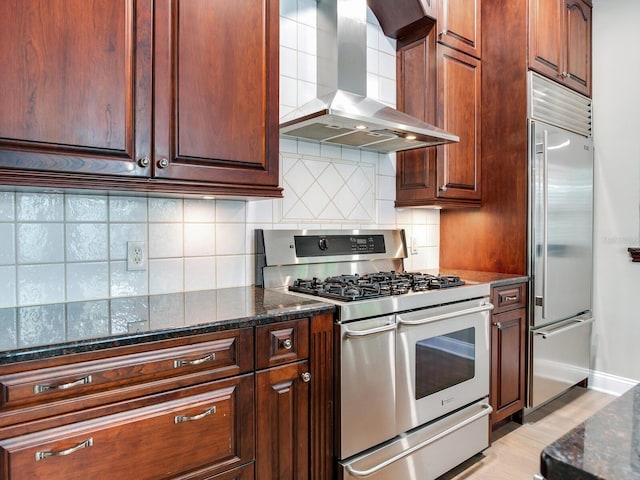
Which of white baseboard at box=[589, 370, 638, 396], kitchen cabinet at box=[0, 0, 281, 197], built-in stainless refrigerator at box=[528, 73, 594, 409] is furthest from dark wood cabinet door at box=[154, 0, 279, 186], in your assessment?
white baseboard at box=[589, 370, 638, 396]

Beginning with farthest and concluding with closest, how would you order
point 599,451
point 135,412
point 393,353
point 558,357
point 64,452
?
point 558,357
point 393,353
point 135,412
point 64,452
point 599,451

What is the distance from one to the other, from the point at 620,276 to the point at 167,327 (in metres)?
3.06

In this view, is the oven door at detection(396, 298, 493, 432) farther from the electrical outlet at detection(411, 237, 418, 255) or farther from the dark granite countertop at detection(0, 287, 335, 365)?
the electrical outlet at detection(411, 237, 418, 255)

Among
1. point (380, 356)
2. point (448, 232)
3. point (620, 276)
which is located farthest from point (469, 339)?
point (620, 276)

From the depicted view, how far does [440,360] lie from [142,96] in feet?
5.37

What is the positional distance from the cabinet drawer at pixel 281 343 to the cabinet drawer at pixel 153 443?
0.09 meters

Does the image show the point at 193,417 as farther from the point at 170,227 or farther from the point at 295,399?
the point at 170,227

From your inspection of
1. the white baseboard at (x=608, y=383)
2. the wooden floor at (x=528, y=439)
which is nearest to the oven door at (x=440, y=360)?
the wooden floor at (x=528, y=439)

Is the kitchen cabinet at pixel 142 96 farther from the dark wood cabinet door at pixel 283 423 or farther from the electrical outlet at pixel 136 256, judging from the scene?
the dark wood cabinet door at pixel 283 423

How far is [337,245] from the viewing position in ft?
7.43

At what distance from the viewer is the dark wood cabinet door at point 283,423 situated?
1354mm

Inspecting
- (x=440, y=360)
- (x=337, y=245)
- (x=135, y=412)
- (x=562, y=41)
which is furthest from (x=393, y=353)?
(x=562, y=41)

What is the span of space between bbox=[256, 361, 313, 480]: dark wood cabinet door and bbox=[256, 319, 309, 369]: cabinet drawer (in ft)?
0.10

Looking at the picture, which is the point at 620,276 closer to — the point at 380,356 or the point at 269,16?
the point at 380,356
